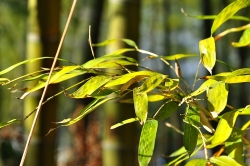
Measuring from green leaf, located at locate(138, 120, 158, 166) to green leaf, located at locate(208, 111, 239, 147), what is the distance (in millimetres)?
54

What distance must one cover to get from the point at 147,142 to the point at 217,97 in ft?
0.25

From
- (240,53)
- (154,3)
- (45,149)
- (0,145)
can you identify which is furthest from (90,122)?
(154,3)

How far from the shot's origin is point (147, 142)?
15.5 inches

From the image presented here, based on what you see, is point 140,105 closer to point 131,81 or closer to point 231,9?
point 131,81

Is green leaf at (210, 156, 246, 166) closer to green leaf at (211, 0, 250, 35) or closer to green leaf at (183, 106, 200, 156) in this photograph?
green leaf at (183, 106, 200, 156)

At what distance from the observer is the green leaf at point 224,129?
40 centimetres

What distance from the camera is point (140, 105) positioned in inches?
15.8

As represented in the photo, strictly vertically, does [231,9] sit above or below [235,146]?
above

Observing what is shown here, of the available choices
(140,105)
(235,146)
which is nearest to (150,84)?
(140,105)

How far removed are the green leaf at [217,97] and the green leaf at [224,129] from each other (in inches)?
0.7

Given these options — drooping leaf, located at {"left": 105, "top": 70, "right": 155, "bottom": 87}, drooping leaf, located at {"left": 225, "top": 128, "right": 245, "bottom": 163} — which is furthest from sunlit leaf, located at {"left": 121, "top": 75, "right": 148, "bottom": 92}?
drooping leaf, located at {"left": 225, "top": 128, "right": 245, "bottom": 163}

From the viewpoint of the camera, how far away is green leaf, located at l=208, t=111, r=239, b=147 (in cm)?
40

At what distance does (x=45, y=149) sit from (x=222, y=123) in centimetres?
82

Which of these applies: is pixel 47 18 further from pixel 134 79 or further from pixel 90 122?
pixel 90 122
